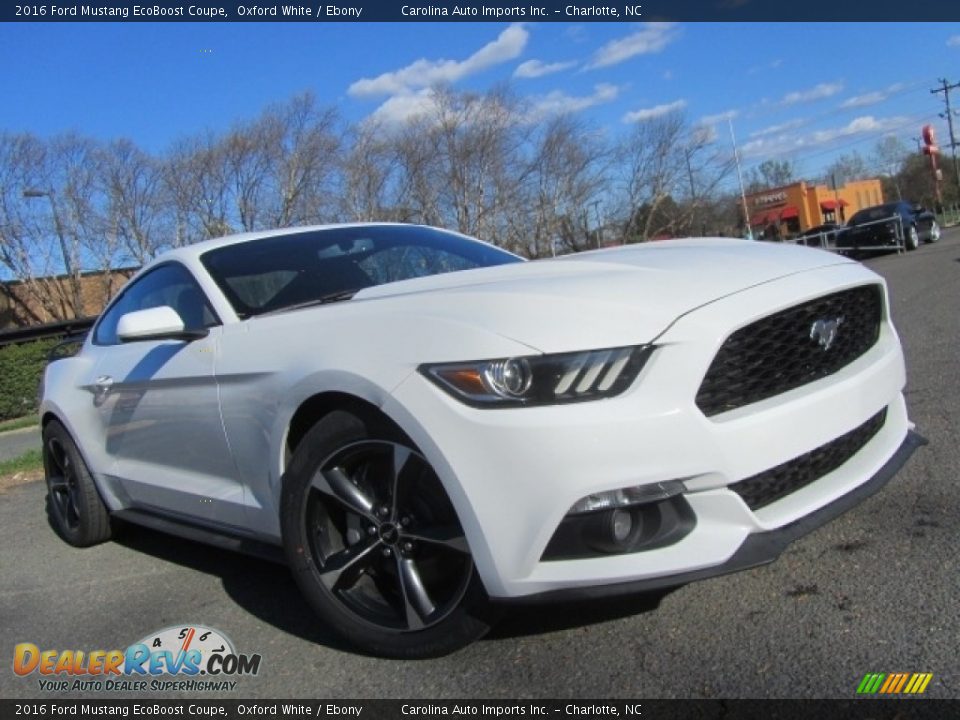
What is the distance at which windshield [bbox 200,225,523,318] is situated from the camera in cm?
340

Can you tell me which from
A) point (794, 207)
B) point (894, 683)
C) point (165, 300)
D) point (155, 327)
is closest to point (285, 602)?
point (155, 327)

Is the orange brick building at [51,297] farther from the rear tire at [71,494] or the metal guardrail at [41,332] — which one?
the rear tire at [71,494]

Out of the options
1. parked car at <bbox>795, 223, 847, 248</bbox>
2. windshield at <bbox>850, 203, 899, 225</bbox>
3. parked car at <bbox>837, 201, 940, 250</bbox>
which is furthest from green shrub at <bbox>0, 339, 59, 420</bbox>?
windshield at <bbox>850, 203, 899, 225</bbox>

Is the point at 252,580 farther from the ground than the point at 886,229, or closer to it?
farther from the ground

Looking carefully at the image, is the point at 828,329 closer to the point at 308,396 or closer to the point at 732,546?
the point at 732,546

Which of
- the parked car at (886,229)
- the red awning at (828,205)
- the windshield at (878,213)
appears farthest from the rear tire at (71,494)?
the red awning at (828,205)

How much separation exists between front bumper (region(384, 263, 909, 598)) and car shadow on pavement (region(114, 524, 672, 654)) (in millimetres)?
264

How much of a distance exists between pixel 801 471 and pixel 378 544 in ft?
4.43

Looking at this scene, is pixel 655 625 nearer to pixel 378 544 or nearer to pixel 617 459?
pixel 617 459

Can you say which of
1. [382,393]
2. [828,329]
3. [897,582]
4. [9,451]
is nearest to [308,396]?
[382,393]

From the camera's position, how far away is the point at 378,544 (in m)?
2.67

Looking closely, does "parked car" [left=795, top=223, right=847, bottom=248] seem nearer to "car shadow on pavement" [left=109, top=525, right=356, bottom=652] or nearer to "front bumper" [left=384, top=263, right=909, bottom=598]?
"car shadow on pavement" [left=109, top=525, right=356, bottom=652]

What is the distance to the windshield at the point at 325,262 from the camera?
11.1 feet

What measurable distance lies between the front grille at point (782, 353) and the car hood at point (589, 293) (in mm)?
142
